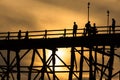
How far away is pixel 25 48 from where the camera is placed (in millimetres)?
45688

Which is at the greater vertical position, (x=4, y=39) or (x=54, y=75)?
(x=4, y=39)

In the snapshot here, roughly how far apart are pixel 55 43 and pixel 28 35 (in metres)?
2.68

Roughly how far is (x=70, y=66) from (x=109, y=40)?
4.30 meters

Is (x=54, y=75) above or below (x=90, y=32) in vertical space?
below

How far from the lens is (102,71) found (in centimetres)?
4269

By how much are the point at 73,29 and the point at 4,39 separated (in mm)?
6868

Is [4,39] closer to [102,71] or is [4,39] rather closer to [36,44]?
[36,44]

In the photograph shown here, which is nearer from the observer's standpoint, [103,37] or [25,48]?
[103,37]

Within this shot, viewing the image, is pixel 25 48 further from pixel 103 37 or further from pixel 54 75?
pixel 103 37

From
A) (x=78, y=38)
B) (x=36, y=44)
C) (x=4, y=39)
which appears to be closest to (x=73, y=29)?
(x=78, y=38)

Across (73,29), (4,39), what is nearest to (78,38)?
(73,29)

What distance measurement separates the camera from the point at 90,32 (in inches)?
1686

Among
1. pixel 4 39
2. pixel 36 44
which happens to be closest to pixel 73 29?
pixel 36 44

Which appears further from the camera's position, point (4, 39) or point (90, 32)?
point (4, 39)
